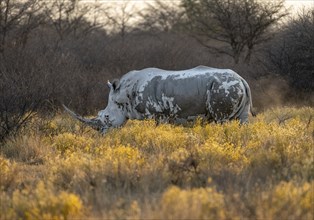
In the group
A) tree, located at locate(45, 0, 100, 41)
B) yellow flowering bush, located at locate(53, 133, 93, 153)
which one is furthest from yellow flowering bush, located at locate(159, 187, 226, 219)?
tree, located at locate(45, 0, 100, 41)

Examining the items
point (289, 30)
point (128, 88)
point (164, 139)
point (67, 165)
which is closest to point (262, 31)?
point (289, 30)

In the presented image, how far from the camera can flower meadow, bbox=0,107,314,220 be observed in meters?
4.60

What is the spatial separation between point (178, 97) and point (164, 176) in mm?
4073

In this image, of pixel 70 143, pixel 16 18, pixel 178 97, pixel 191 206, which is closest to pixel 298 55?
pixel 178 97

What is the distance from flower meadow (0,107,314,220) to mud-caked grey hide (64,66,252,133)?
1.08ft

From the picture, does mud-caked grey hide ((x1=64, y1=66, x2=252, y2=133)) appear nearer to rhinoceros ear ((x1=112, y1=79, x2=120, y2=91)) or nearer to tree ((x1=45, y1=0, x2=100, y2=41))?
rhinoceros ear ((x1=112, y1=79, x2=120, y2=91))

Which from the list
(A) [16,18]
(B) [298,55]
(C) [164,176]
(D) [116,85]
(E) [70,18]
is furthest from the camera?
(E) [70,18]

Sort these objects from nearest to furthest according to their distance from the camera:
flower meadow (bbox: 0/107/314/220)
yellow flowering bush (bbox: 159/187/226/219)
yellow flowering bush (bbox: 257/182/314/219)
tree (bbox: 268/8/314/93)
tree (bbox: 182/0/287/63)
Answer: yellow flowering bush (bbox: 159/187/226/219), yellow flowering bush (bbox: 257/182/314/219), flower meadow (bbox: 0/107/314/220), tree (bbox: 268/8/314/93), tree (bbox: 182/0/287/63)

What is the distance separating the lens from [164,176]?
5785 mm

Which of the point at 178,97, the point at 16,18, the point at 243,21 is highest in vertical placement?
the point at 243,21

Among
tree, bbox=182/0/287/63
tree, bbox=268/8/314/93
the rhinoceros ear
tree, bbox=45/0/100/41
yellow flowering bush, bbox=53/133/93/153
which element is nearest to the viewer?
yellow flowering bush, bbox=53/133/93/153

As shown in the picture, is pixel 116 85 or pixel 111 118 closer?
pixel 111 118

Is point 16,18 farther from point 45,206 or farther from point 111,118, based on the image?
point 45,206

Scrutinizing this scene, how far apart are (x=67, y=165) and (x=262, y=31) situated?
2384cm
